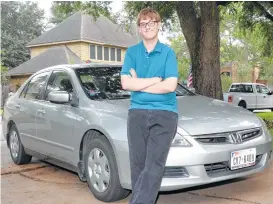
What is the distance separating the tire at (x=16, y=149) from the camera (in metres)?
6.47

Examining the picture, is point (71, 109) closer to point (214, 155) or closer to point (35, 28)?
point (214, 155)

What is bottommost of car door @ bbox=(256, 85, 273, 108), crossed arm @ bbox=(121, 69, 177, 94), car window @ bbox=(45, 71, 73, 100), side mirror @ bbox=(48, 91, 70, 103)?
car door @ bbox=(256, 85, 273, 108)

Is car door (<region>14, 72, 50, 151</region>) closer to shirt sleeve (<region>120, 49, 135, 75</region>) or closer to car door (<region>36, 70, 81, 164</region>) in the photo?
car door (<region>36, 70, 81, 164</region>)

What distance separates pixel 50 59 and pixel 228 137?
28715 mm

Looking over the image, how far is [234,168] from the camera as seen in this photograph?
4.20 m

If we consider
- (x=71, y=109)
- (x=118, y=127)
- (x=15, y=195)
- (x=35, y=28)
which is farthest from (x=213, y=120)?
(x=35, y=28)

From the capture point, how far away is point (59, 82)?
224 inches

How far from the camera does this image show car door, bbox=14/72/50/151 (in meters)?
5.95

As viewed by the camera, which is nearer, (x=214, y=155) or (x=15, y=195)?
(x=214, y=155)

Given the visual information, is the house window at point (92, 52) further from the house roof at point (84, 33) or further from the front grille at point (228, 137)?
the front grille at point (228, 137)

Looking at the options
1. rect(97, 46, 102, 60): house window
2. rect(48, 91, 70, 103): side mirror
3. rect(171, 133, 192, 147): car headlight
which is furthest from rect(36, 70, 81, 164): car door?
rect(97, 46, 102, 60): house window

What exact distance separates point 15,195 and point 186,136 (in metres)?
2.33

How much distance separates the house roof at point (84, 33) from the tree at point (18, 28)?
8013 mm

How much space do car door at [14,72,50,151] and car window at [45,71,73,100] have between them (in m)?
0.19
